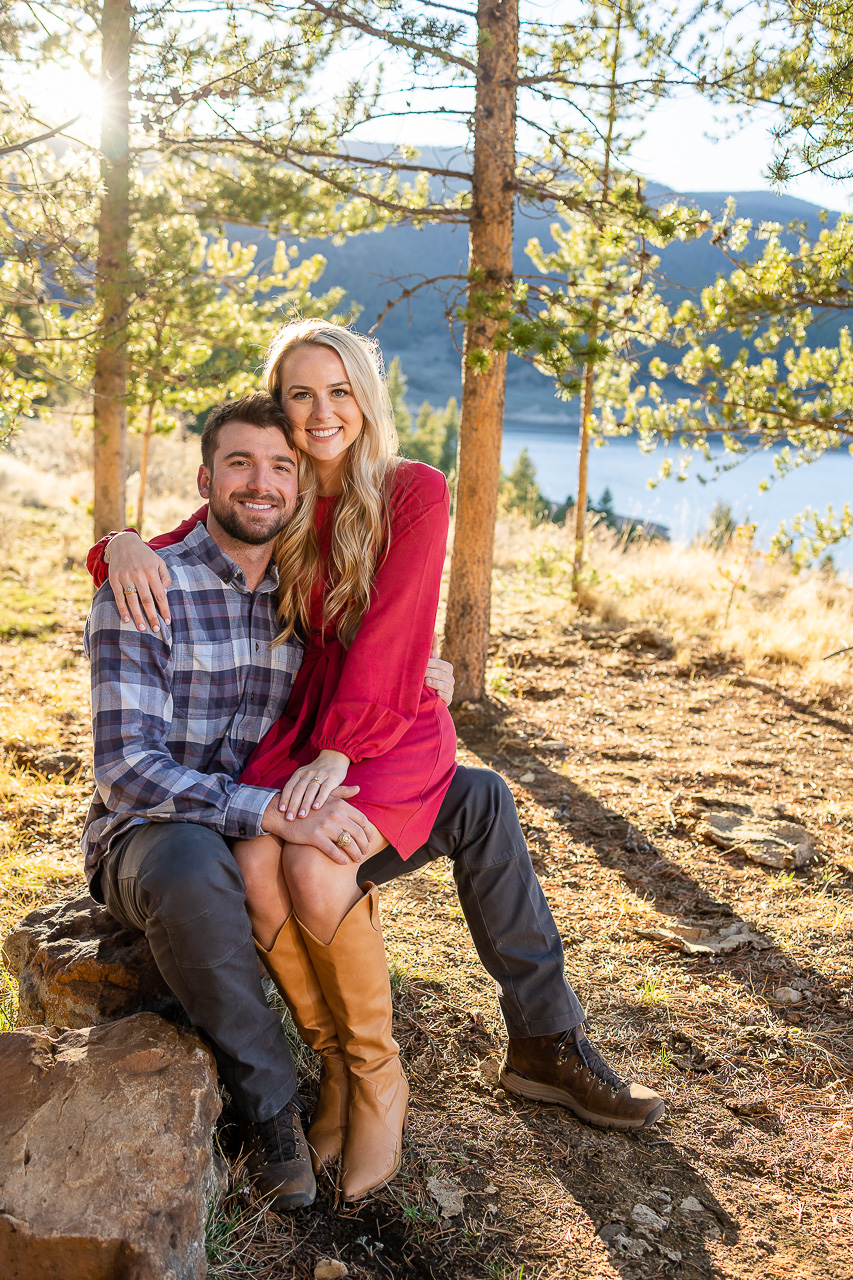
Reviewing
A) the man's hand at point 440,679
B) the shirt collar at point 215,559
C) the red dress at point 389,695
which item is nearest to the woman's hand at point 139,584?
the shirt collar at point 215,559

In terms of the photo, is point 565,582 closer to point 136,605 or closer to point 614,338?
point 614,338

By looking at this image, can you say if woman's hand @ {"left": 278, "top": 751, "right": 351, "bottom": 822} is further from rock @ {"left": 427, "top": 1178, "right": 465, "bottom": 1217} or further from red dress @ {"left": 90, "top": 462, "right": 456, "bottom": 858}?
rock @ {"left": 427, "top": 1178, "right": 465, "bottom": 1217}

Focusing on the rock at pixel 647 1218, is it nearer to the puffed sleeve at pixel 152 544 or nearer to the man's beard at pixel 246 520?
the man's beard at pixel 246 520

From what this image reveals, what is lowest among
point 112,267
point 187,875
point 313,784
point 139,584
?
point 187,875

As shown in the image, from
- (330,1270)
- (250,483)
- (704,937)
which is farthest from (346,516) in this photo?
(704,937)

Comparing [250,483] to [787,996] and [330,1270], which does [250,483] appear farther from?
[787,996]

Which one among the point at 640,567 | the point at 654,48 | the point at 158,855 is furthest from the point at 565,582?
the point at 158,855

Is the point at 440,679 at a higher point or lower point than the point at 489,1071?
higher

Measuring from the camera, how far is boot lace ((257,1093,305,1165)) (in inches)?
75.1

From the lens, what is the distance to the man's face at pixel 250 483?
7.51 feet

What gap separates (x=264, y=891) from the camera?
196 centimetres

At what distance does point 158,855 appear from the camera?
1.85 metres

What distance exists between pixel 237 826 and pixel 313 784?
0.63 feet

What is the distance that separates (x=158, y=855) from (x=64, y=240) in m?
3.05
